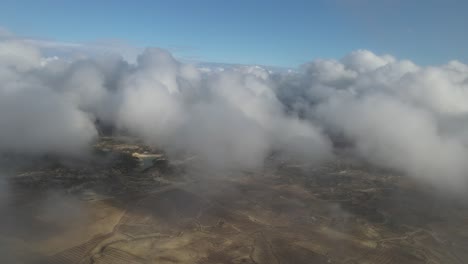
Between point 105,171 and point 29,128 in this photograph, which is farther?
point 29,128

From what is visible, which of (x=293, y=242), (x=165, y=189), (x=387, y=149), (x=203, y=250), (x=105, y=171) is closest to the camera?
(x=203, y=250)

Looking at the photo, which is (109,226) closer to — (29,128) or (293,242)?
(293,242)

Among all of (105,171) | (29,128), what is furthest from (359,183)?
(29,128)

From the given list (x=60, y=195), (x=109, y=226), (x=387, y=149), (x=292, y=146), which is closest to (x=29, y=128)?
(x=60, y=195)

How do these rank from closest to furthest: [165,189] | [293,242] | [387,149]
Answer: [293,242] < [165,189] < [387,149]

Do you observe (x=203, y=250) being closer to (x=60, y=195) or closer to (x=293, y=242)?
(x=293, y=242)

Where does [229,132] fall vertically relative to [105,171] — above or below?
above
